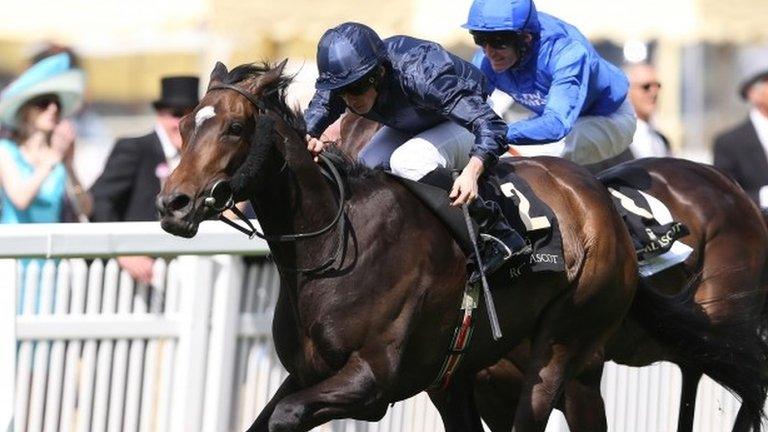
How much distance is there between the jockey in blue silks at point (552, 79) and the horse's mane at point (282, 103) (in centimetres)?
66

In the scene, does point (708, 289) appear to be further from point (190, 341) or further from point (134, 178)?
point (134, 178)

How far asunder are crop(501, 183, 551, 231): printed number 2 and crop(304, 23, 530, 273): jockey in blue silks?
0.39ft

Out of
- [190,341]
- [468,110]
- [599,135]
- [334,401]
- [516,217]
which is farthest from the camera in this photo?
[599,135]

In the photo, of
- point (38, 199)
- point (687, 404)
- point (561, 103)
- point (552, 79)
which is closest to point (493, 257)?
point (561, 103)

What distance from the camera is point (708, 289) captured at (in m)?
7.07

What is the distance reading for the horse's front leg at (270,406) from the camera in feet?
17.7

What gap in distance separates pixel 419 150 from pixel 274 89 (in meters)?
0.68

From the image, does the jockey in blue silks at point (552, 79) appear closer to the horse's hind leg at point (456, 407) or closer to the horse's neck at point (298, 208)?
the horse's neck at point (298, 208)

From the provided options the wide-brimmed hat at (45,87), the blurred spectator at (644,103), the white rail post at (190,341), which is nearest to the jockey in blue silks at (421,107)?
the white rail post at (190,341)

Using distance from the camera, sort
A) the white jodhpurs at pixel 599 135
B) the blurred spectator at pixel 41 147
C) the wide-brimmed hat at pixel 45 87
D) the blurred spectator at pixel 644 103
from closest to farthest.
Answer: the white jodhpurs at pixel 599 135 → the blurred spectator at pixel 41 147 → the wide-brimmed hat at pixel 45 87 → the blurred spectator at pixel 644 103

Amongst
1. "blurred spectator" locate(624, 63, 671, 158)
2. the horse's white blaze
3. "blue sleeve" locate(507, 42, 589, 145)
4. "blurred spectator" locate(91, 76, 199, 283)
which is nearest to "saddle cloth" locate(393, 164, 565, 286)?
→ "blue sleeve" locate(507, 42, 589, 145)

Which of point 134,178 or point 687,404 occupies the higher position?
point 134,178

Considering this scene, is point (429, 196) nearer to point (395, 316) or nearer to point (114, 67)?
point (395, 316)

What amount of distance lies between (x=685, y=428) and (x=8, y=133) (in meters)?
3.42
